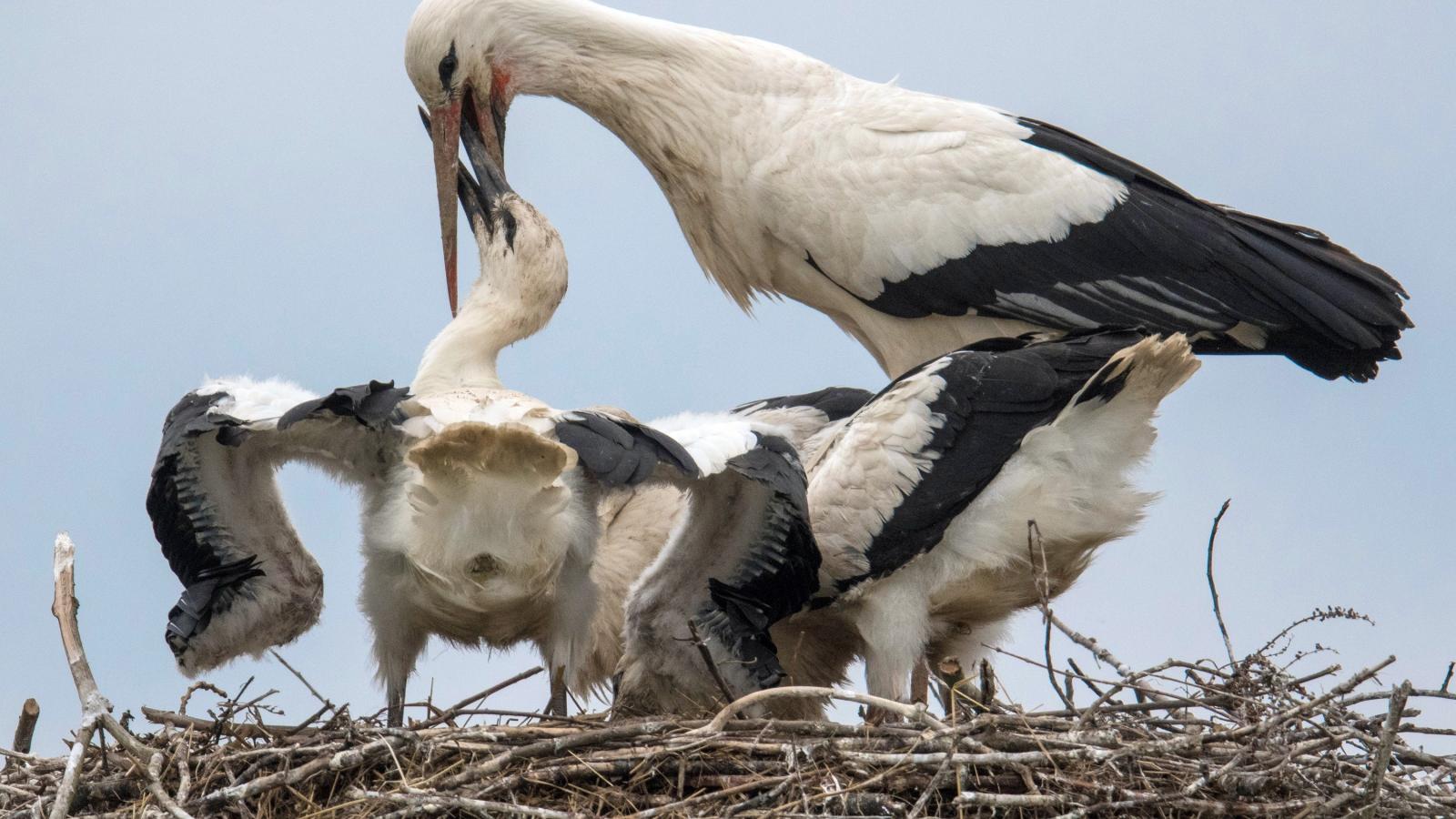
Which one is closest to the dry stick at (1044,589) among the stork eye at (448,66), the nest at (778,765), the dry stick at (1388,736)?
the nest at (778,765)

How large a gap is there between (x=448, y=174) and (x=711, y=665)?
101 inches

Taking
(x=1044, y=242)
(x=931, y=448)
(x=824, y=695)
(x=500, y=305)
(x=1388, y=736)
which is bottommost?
(x=1388, y=736)

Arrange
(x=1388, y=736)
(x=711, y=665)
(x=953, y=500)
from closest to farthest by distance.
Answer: (x=1388, y=736) → (x=711, y=665) → (x=953, y=500)

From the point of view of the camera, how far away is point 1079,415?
5539 millimetres

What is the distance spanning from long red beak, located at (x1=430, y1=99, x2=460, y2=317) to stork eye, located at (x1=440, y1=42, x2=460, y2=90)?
0.07 m

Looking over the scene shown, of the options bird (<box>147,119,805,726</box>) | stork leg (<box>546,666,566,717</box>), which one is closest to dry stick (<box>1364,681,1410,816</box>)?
bird (<box>147,119,805,726</box>)

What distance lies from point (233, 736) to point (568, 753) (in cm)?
87

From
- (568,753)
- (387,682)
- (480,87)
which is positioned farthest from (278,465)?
(480,87)

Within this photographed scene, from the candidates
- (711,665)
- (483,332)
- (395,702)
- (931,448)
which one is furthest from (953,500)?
(395,702)

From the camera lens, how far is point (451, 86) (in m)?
6.93

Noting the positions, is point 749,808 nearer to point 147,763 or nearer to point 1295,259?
point 147,763

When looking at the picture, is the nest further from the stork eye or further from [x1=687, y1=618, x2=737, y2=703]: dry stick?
the stork eye

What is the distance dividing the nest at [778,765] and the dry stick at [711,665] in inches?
4.6

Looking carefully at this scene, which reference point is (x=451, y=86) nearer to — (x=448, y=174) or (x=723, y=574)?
(x=448, y=174)
